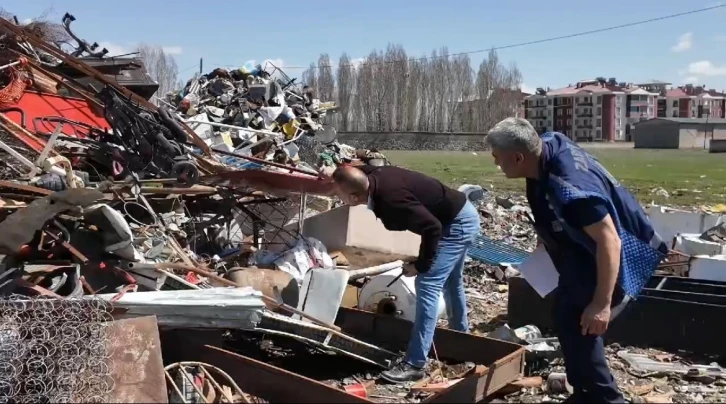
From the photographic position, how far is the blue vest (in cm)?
331

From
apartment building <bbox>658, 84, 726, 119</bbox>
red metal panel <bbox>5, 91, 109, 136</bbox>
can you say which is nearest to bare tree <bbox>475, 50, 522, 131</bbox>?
apartment building <bbox>658, 84, 726, 119</bbox>

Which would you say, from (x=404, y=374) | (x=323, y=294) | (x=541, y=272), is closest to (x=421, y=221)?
(x=541, y=272)

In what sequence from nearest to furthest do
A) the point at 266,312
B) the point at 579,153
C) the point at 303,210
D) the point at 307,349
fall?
the point at 579,153, the point at 266,312, the point at 307,349, the point at 303,210

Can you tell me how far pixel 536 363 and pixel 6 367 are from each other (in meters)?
3.15

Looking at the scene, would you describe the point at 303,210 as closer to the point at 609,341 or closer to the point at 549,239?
the point at 609,341

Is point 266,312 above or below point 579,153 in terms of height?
below

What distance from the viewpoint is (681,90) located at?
11056 centimetres

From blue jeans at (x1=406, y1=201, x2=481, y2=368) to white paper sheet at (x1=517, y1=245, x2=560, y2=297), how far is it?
571mm

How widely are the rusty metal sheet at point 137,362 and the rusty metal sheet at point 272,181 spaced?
2.43 m

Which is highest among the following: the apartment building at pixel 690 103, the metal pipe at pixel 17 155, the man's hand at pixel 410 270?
the apartment building at pixel 690 103

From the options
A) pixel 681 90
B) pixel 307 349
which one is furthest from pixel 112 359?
pixel 681 90

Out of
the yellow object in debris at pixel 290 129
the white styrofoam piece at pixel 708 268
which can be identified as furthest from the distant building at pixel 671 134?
the white styrofoam piece at pixel 708 268

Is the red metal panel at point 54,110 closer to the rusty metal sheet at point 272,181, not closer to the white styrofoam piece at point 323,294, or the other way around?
the rusty metal sheet at point 272,181

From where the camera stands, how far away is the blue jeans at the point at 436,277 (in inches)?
180
